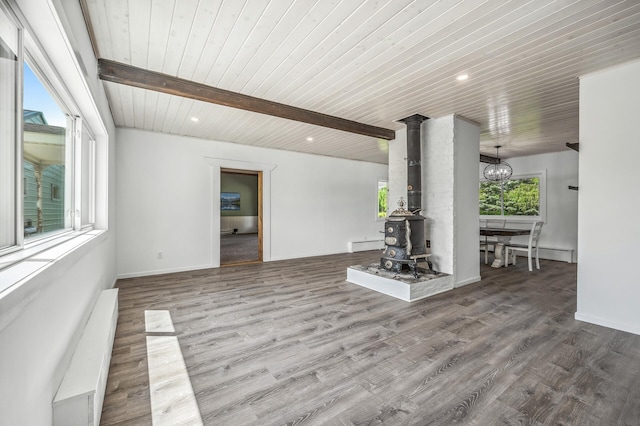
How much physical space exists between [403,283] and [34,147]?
363 centimetres

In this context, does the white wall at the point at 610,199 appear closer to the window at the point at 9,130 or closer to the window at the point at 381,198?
the window at the point at 9,130

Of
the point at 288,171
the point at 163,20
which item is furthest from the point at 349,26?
the point at 288,171

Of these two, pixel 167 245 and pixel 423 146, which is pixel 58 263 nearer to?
pixel 167 245

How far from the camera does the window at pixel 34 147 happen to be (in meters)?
1.11

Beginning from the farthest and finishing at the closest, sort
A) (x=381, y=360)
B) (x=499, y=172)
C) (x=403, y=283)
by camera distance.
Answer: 1. (x=499, y=172)
2. (x=403, y=283)
3. (x=381, y=360)

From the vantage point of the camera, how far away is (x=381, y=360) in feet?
7.09

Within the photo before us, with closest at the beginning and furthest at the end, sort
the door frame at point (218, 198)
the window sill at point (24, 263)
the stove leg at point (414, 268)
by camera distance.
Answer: the window sill at point (24, 263) → the stove leg at point (414, 268) → the door frame at point (218, 198)

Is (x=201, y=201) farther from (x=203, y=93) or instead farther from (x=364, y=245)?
(x=364, y=245)

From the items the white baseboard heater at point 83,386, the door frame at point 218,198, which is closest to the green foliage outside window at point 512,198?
the door frame at point 218,198

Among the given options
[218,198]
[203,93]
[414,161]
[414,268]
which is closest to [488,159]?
[414,161]

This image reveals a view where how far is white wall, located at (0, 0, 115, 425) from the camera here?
2.68 feet

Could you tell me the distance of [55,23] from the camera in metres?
1.34

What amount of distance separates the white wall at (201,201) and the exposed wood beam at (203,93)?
7.59 feet

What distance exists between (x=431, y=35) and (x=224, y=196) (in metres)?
10.3
